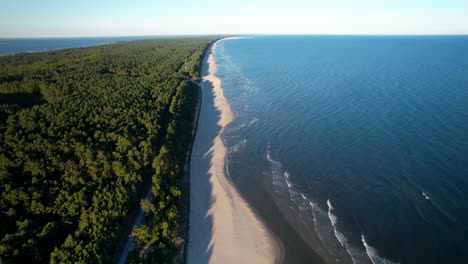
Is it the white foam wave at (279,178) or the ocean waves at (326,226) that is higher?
the white foam wave at (279,178)

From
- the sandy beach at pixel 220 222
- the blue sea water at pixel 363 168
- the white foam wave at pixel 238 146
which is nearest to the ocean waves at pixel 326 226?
the blue sea water at pixel 363 168

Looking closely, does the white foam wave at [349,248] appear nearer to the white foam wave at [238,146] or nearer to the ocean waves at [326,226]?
the ocean waves at [326,226]

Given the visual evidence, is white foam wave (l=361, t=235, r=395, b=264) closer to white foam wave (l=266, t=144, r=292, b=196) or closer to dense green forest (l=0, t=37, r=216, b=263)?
white foam wave (l=266, t=144, r=292, b=196)

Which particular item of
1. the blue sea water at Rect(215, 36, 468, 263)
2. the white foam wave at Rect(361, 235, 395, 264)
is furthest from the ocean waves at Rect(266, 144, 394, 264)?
the blue sea water at Rect(215, 36, 468, 263)

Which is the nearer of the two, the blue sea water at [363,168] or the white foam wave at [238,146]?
the blue sea water at [363,168]

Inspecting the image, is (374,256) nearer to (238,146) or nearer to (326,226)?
(326,226)

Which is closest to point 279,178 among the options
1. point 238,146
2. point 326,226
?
→ point 326,226

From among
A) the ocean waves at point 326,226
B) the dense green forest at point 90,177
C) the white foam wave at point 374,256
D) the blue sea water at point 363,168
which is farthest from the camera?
the blue sea water at point 363,168
